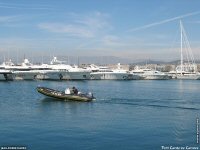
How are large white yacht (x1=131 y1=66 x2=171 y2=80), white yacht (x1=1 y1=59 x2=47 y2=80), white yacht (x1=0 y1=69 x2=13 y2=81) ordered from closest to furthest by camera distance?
white yacht (x1=0 y1=69 x2=13 y2=81) → white yacht (x1=1 y1=59 x2=47 y2=80) → large white yacht (x1=131 y1=66 x2=171 y2=80)

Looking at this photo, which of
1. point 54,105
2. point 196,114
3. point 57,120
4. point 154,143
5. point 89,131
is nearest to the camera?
point 154,143

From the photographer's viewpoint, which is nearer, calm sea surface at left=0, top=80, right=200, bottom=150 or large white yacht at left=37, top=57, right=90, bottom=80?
calm sea surface at left=0, top=80, right=200, bottom=150

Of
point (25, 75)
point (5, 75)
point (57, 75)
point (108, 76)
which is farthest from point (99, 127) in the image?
point (108, 76)

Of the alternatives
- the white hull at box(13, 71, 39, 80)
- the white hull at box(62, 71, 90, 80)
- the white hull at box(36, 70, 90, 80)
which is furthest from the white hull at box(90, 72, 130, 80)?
the white hull at box(13, 71, 39, 80)

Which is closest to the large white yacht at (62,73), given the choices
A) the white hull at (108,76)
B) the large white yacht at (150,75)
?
the white hull at (108,76)

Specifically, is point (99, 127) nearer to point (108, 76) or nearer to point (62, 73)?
point (62, 73)

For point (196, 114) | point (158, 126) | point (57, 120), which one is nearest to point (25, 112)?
point (57, 120)

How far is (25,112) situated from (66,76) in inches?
3841

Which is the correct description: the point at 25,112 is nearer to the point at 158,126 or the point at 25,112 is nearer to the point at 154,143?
the point at 158,126

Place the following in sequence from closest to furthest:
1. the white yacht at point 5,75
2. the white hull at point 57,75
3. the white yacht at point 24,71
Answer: the white yacht at point 5,75 → the white yacht at point 24,71 → the white hull at point 57,75

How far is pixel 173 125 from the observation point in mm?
34031

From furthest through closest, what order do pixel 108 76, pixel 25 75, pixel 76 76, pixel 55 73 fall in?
pixel 108 76 < pixel 76 76 < pixel 55 73 < pixel 25 75

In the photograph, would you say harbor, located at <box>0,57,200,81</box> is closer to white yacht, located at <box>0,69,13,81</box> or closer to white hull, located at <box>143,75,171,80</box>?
white yacht, located at <box>0,69,13,81</box>

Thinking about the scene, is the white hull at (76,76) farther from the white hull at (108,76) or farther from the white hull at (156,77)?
the white hull at (156,77)
